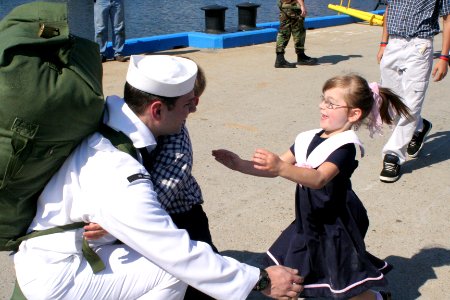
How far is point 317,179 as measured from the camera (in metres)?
2.47

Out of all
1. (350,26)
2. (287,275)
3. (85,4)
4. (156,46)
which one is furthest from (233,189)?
(85,4)

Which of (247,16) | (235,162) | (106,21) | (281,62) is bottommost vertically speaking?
(247,16)

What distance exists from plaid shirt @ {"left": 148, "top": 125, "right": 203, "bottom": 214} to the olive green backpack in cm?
42

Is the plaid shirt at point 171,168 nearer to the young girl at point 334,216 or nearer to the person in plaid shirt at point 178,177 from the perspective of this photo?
the person in plaid shirt at point 178,177

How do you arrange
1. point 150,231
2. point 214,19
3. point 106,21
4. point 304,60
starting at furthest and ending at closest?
point 214,19 → point 304,60 → point 106,21 → point 150,231

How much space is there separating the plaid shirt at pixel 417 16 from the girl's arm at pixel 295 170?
2.41m

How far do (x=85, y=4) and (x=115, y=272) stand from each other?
14196mm

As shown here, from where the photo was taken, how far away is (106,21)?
8.48m

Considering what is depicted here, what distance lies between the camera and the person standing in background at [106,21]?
27.4ft

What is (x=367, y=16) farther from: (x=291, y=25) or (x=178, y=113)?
(x=178, y=113)

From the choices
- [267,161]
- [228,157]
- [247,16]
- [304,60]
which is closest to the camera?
[267,161]

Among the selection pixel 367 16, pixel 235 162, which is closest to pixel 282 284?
pixel 235 162

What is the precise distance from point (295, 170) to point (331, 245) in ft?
1.52

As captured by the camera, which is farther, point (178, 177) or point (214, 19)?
point (214, 19)
